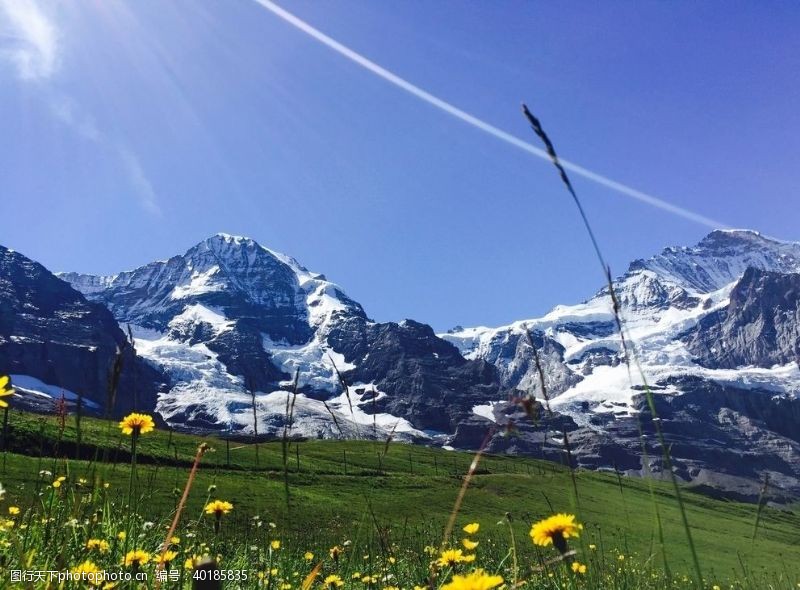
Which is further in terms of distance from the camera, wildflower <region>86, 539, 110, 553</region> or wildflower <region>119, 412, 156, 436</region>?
wildflower <region>86, 539, 110, 553</region>

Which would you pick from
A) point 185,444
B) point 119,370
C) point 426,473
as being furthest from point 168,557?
point 426,473

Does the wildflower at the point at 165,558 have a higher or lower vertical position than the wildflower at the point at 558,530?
lower

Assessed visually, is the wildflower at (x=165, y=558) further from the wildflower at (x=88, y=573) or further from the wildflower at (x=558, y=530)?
the wildflower at (x=558, y=530)

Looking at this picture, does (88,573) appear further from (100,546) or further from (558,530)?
(558,530)

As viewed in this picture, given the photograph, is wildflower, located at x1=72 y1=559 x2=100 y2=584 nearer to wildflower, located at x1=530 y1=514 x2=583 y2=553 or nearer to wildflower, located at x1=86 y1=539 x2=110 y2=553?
wildflower, located at x1=86 y1=539 x2=110 y2=553

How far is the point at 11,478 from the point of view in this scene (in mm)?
38688

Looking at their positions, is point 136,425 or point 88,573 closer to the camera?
point 88,573

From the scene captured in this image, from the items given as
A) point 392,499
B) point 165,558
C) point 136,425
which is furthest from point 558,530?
point 392,499

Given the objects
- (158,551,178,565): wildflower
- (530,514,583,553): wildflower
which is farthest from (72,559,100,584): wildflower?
(530,514,583,553): wildflower

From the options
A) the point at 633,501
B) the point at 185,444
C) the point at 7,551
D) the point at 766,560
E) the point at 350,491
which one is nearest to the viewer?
the point at 7,551

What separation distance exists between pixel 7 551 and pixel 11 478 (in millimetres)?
41372

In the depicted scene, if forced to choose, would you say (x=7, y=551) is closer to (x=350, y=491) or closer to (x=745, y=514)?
(x=350, y=491)

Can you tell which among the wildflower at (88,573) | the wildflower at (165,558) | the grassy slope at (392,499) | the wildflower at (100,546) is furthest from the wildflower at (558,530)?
the grassy slope at (392,499)

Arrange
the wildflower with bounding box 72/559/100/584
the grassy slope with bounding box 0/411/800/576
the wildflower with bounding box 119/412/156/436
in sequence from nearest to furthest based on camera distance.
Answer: the wildflower with bounding box 72/559/100/584 → the wildflower with bounding box 119/412/156/436 → the grassy slope with bounding box 0/411/800/576
